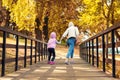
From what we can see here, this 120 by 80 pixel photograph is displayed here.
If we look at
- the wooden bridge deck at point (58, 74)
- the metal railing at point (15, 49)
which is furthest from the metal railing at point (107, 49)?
the metal railing at point (15, 49)

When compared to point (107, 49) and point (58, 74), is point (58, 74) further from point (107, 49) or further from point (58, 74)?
point (107, 49)

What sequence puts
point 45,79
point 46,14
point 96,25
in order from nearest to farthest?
1. point 45,79
2. point 46,14
3. point 96,25

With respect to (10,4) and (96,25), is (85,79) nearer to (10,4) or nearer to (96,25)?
(10,4)

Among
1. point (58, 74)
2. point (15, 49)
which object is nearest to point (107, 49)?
point (58, 74)

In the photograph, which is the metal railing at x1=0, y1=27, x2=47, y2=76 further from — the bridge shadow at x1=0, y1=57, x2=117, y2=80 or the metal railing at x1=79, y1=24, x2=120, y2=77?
the metal railing at x1=79, y1=24, x2=120, y2=77

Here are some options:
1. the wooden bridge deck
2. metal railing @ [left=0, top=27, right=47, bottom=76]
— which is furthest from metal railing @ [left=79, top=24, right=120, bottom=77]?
metal railing @ [left=0, top=27, right=47, bottom=76]

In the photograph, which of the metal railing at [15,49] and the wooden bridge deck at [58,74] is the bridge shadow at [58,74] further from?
the metal railing at [15,49]

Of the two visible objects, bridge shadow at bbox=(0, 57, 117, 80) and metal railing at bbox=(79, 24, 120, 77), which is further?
metal railing at bbox=(79, 24, 120, 77)

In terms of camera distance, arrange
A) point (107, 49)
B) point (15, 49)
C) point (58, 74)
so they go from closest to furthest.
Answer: point (58, 74) < point (107, 49) < point (15, 49)

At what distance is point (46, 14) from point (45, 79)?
779 inches

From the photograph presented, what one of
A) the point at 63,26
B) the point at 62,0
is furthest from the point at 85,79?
the point at 63,26

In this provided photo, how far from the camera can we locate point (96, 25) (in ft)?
104

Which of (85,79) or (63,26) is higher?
(63,26)

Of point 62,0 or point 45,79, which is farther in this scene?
point 62,0
